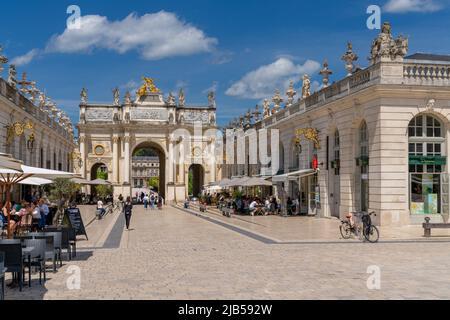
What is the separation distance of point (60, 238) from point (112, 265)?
4.82 ft

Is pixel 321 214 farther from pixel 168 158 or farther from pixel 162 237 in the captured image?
pixel 168 158

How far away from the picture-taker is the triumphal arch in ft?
226

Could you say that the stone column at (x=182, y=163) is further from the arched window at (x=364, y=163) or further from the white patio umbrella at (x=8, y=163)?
the white patio umbrella at (x=8, y=163)

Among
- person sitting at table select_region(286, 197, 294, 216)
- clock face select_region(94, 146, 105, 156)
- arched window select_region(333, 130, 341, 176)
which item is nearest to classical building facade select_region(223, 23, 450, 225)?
arched window select_region(333, 130, 341, 176)

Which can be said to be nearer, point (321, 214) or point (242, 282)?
point (242, 282)

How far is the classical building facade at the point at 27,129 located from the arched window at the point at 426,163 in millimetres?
18912

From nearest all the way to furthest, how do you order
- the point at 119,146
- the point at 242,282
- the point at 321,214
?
the point at 242,282 < the point at 321,214 < the point at 119,146

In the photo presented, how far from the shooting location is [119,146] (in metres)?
69.4

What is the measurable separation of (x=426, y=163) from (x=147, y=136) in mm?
48087

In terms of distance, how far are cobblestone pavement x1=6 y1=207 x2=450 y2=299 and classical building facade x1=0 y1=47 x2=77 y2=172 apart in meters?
12.5

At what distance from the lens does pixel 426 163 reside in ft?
80.8

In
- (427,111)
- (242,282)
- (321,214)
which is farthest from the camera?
(321,214)
